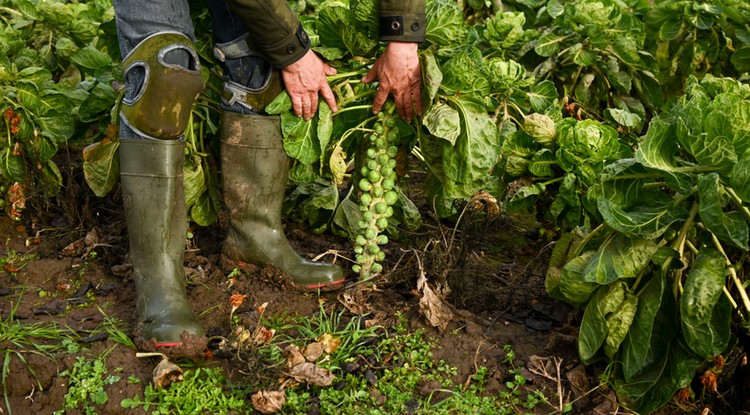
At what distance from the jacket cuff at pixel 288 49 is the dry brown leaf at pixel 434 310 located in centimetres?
94

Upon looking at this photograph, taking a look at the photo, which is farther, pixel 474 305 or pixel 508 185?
pixel 508 185

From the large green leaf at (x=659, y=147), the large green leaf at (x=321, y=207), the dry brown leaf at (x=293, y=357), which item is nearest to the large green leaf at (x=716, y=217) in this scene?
the large green leaf at (x=659, y=147)

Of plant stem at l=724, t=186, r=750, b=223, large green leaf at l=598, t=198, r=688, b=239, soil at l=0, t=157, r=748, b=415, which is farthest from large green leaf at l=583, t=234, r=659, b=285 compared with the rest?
soil at l=0, t=157, r=748, b=415

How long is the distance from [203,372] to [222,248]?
77cm

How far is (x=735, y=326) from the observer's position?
230 centimetres

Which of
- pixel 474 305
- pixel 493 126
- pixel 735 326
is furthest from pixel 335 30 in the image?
pixel 735 326

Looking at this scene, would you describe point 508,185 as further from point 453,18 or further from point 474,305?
point 453,18

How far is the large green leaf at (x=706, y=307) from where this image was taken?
6.96ft

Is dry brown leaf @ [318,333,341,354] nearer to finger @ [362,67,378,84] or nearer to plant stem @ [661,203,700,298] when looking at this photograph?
finger @ [362,67,378,84]

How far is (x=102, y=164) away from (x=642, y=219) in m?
2.08

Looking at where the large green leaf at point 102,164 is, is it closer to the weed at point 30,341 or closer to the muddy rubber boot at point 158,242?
the muddy rubber boot at point 158,242

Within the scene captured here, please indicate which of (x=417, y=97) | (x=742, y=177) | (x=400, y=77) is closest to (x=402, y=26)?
(x=400, y=77)

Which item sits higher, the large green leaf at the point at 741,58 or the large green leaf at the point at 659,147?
the large green leaf at the point at 659,147

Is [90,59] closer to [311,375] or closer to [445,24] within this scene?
[445,24]
